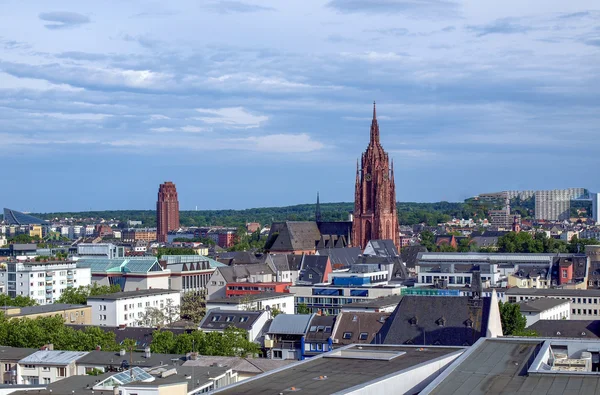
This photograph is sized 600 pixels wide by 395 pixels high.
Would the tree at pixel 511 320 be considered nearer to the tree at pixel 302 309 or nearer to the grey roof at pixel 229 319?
the grey roof at pixel 229 319

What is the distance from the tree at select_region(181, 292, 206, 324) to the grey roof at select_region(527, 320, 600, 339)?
36158mm

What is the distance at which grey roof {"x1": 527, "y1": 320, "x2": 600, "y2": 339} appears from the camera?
84.6 metres

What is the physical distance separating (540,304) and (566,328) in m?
18.1

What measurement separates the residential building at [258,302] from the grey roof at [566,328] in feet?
89.6

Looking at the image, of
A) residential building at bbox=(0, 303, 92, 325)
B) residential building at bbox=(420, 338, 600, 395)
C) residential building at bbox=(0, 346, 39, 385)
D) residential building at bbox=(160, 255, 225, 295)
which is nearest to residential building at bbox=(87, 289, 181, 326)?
residential building at bbox=(0, 303, 92, 325)

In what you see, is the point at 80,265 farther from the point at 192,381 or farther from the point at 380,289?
the point at 192,381

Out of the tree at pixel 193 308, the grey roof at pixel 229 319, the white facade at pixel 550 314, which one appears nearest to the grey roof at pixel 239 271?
the tree at pixel 193 308

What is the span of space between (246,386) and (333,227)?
147 meters

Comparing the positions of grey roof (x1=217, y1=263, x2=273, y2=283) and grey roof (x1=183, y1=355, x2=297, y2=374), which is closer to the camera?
grey roof (x1=183, y1=355, x2=297, y2=374)

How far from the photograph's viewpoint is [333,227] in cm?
18700

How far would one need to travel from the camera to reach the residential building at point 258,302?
104438 millimetres

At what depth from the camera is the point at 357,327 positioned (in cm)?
8119

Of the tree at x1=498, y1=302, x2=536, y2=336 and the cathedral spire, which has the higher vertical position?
the cathedral spire

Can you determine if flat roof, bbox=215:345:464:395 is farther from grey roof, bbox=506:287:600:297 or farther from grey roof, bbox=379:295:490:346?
grey roof, bbox=506:287:600:297
